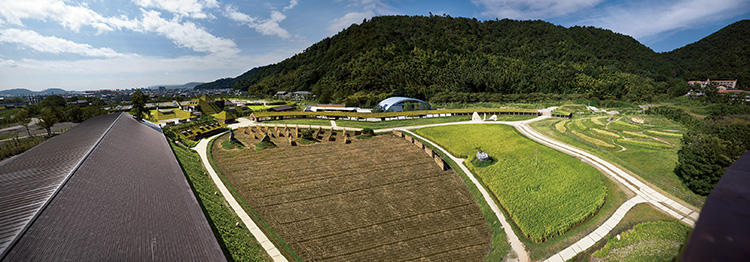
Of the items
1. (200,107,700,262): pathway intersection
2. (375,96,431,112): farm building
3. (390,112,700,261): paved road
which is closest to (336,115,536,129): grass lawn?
(375,96,431,112): farm building

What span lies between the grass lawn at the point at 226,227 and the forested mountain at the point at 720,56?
140 metres

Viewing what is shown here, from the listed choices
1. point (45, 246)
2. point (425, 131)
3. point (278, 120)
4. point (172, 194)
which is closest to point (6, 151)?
point (278, 120)

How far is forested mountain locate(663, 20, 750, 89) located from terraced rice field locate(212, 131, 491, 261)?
127215 millimetres

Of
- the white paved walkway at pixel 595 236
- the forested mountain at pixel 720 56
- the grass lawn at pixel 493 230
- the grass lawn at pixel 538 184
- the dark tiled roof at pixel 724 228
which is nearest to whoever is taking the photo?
the dark tiled roof at pixel 724 228

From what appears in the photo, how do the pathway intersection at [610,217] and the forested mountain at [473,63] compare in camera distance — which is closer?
the pathway intersection at [610,217]

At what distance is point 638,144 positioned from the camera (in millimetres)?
25250

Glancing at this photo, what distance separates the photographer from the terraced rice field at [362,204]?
44.9ft

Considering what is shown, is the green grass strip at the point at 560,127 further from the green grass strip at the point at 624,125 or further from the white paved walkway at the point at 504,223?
the white paved walkway at the point at 504,223

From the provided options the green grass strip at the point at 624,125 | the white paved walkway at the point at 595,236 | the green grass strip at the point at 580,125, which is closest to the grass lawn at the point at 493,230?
the white paved walkway at the point at 595,236

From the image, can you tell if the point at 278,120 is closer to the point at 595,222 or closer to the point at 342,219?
the point at 342,219

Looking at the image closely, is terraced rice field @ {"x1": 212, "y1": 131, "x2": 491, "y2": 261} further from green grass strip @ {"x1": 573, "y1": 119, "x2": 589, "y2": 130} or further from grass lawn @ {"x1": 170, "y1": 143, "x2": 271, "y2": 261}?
green grass strip @ {"x1": 573, "y1": 119, "x2": 589, "y2": 130}

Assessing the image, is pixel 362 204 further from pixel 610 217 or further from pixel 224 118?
pixel 224 118

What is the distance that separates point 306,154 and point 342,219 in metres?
13.7

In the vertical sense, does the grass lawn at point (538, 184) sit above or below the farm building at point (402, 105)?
below
